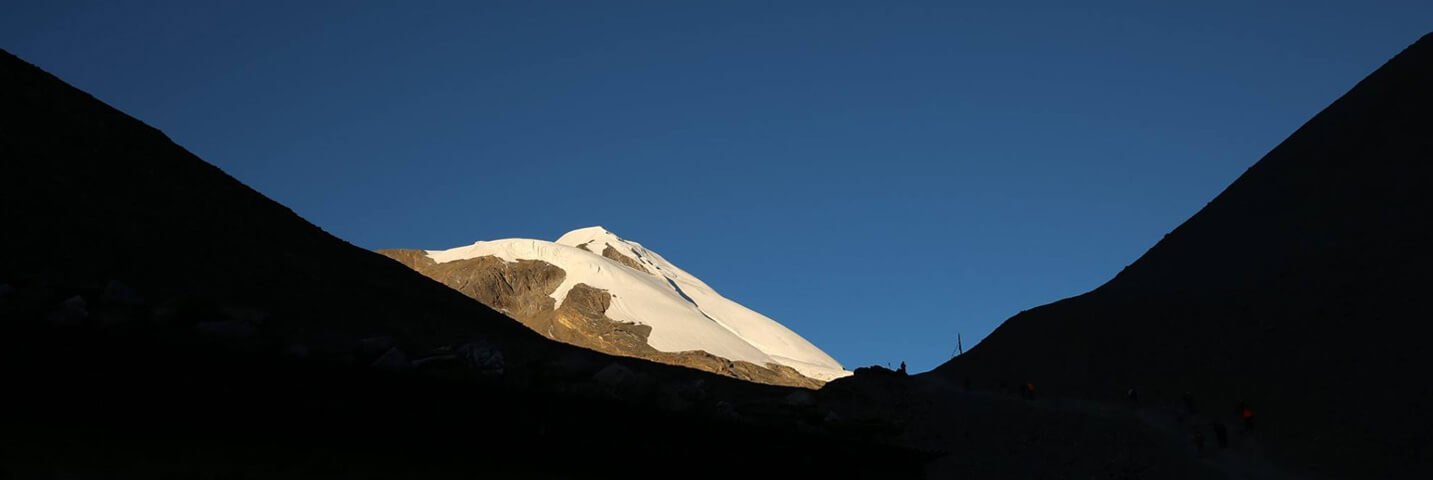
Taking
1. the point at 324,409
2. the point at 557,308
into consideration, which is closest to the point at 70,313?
the point at 324,409

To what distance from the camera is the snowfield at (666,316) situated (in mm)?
154000

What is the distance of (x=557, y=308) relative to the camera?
512ft

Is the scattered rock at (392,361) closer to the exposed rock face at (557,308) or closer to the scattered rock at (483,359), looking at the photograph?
the scattered rock at (483,359)

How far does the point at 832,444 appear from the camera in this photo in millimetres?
16156

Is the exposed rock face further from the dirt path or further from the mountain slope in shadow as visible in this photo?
the mountain slope in shadow

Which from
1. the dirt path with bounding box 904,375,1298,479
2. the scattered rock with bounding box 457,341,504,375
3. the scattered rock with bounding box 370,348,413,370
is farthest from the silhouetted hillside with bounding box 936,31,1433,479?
the scattered rock with bounding box 370,348,413,370

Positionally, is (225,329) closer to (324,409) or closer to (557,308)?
(324,409)

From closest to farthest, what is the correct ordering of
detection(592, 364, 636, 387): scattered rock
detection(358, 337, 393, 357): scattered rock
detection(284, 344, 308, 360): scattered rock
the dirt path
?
detection(284, 344, 308, 360): scattered rock
detection(358, 337, 393, 357): scattered rock
detection(592, 364, 636, 387): scattered rock
the dirt path

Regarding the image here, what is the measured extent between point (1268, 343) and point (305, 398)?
48.7 m

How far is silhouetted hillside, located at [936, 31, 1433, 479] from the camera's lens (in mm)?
43344

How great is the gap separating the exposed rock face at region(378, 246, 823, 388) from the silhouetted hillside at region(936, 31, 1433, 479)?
208 ft

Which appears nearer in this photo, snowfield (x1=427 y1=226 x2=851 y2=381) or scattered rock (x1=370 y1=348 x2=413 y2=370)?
scattered rock (x1=370 y1=348 x2=413 y2=370)

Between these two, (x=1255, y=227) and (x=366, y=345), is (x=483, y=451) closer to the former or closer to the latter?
(x=366, y=345)

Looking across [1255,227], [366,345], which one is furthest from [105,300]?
[1255,227]
